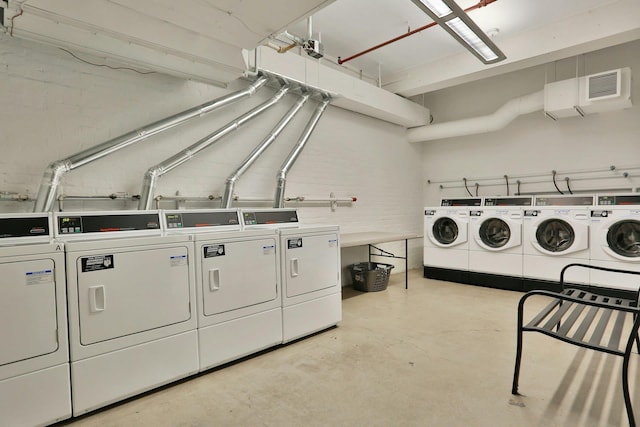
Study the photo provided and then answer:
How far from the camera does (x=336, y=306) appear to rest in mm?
3389

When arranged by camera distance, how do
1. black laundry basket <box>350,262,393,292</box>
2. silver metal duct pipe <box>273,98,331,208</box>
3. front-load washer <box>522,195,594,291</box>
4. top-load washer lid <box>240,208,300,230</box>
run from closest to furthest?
top-load washer lid <box>240,208,300,230</box> → silver metal duct pipe <box>273,98,331,208</box> → front-load washer <box>522,195,594,291</box> → black laundry basket <box>350,262,393,292</box>

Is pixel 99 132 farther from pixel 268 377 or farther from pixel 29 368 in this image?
pixel 268 377

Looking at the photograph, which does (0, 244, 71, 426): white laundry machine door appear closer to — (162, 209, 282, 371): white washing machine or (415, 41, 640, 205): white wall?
(162, 209, 282, 371): white washing machine

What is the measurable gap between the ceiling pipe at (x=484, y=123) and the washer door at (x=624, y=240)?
1.83 metres

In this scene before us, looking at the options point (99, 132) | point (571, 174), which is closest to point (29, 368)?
point (99, 132)

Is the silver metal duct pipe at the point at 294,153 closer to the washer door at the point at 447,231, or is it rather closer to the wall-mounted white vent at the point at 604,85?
the washer door at the point at 447,231

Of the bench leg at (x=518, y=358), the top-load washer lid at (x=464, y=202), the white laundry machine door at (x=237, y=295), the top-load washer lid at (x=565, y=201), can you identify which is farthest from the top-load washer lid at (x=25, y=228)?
the top-load washer lid at (x=565, y=201)

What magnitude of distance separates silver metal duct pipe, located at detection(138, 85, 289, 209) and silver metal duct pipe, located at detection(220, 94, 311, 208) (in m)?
0.23

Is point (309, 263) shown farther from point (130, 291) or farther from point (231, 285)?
point (130, 291)

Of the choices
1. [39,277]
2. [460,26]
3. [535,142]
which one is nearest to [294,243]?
[39,277]

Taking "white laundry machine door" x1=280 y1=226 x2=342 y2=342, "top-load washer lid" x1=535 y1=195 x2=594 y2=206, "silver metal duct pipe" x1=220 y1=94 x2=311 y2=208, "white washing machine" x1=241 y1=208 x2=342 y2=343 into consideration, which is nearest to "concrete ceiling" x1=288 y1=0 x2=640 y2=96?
"silver metal duct pipe" x1=220 y1=94 x2=311 y2=208

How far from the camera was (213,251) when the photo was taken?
2539 millimetres

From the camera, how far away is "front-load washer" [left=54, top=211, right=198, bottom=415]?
78.7 inches

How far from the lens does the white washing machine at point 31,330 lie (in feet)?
5.84
